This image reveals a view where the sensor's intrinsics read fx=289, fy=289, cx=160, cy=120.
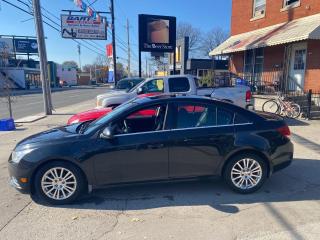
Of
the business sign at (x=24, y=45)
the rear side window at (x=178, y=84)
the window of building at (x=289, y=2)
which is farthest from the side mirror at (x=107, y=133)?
the business sign at (x=24, y=45)

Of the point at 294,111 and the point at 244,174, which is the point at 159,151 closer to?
the point at 244,174

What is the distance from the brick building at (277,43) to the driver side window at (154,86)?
597 centimetres

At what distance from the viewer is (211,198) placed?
4.47 meters

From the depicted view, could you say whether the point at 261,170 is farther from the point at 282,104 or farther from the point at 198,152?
the point at 282,104

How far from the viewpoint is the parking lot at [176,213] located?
3.54 metres

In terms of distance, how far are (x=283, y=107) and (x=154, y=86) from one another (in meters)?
5.70

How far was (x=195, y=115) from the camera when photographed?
459 cm

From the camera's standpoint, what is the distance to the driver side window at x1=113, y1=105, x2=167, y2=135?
4.47 meters

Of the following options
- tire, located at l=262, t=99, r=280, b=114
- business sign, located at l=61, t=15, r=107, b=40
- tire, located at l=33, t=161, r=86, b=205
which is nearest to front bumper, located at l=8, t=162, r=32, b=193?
tire, located at l=33, t=161, r=86, b=205

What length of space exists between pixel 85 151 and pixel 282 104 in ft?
33.2

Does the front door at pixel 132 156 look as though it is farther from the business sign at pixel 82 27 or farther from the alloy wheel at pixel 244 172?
the business sign at pixel 82 27

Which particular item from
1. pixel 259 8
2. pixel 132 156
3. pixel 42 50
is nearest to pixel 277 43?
pixel 259 8

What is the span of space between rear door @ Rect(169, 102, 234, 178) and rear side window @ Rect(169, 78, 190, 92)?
5.43 m

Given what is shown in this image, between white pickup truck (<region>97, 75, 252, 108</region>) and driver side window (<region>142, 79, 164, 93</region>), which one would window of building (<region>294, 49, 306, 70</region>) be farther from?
driver side window (<region>142, 79, 164, 93</region>)
